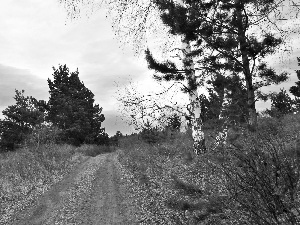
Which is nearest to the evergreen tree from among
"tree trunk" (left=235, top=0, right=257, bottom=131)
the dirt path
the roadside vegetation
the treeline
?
"tree trunk" (left=235, top=0, right=257, bottom=131)

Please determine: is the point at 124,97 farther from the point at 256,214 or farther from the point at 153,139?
the point at 153,139

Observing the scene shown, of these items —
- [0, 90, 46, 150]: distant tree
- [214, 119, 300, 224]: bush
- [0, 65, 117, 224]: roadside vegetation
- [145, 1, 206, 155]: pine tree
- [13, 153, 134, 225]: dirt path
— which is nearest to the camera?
[214, 119, 300, 224]: bush

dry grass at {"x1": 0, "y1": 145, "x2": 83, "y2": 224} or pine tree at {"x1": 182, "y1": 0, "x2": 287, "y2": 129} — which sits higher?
pine tree at {"x1": 182, "y1": 0, "x2": 287, "y2": 129}

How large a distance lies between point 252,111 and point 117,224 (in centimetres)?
512

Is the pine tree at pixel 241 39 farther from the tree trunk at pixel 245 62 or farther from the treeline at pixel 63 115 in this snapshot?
the treeline at pixel 63 115

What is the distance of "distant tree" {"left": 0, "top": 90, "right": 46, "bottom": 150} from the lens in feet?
139

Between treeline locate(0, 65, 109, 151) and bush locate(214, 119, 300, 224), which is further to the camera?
treeline locate(0, 65, 109, 151)

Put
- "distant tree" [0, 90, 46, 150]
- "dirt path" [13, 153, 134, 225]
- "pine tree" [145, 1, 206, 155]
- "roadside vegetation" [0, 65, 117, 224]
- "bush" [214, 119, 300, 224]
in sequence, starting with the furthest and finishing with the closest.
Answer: "distant tree" [0, 90, 46, 150]
"roadside vegetation" [0, 65, 117, 224]
"pine tree" [145, 1, 206, 155]
"dirt path" [13, 153, 134, 225]
"bush" [214, 119, 300, 224]

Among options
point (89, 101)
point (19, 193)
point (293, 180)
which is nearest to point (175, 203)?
point (293, 180)

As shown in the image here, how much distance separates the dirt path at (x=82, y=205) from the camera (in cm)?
948

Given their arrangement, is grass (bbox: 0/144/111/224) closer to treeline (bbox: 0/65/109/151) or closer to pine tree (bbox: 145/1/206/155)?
pine tree (bbox: 145/1/206/155)

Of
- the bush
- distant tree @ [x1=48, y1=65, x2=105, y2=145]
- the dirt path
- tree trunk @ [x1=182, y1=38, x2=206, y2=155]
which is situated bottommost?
the dirt path

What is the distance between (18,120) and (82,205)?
3778cm

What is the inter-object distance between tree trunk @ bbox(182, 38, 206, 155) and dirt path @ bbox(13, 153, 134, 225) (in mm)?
3417
